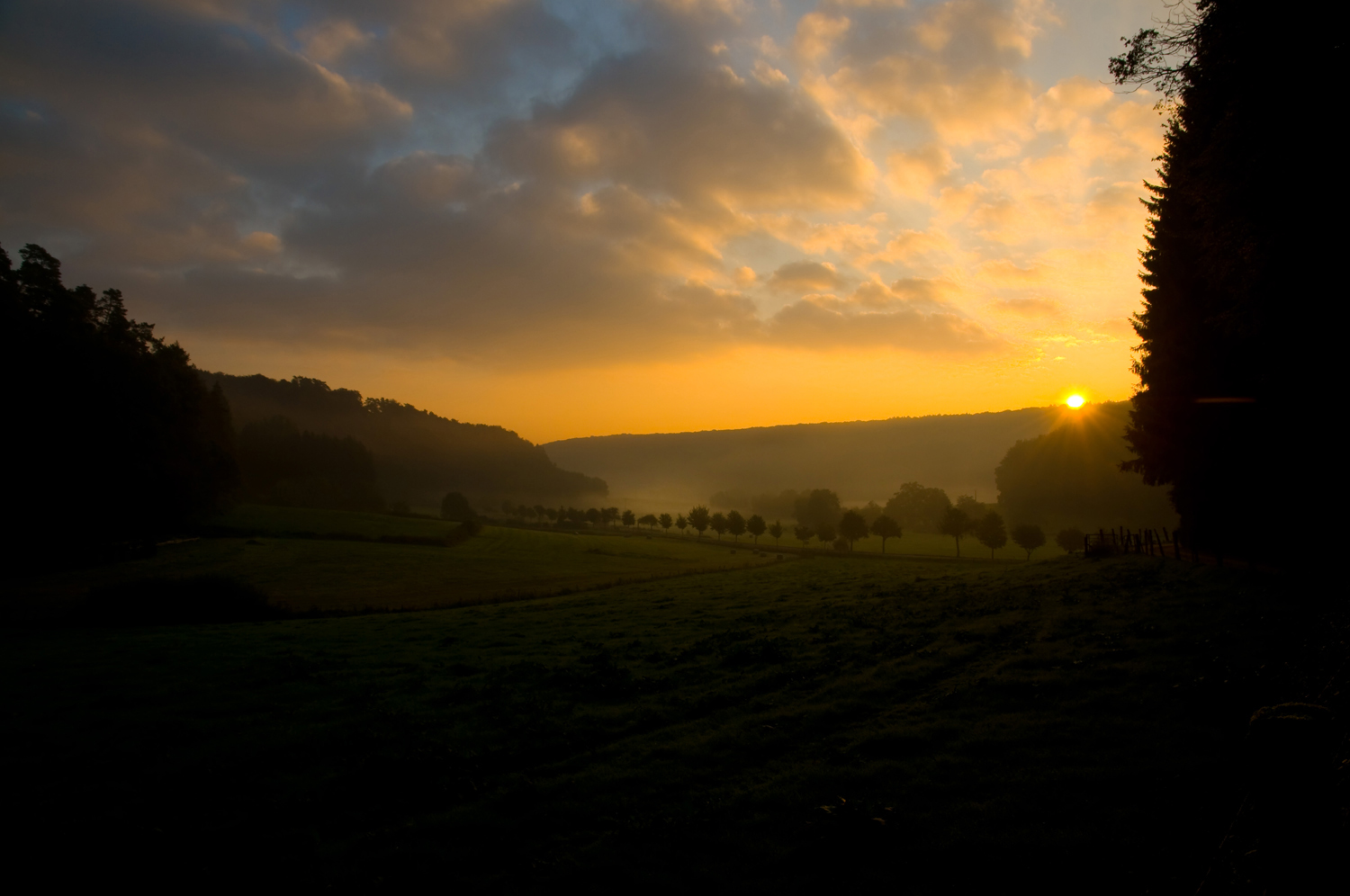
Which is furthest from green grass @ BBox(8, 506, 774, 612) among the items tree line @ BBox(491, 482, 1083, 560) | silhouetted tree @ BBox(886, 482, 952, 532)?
silhouetted tree @ BBox(886, 482, 952, 532)

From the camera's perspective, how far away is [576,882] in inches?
309

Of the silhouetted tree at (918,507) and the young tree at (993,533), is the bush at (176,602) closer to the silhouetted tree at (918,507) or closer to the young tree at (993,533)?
the young tree at (993,533)

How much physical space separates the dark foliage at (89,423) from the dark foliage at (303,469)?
217 feet

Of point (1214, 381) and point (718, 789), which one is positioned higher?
point (1214, 381)

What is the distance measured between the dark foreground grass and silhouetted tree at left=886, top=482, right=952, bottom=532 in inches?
5443

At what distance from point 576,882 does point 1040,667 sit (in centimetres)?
1227

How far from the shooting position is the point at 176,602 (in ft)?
112

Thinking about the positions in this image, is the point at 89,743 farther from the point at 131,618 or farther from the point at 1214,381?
the point at 1214,381

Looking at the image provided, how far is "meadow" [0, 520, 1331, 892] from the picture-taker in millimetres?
8109

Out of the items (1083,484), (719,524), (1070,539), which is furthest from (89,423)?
(1083,484)

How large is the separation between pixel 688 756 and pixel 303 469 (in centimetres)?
15499

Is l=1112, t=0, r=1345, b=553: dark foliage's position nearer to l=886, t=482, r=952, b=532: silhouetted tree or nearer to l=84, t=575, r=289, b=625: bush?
l=84, t=575, r=289, b=625: bush

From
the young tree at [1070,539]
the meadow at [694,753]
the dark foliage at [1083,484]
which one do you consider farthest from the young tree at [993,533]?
the meadow at [694,753]

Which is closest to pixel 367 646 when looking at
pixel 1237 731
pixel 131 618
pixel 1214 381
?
pixel 131 618
